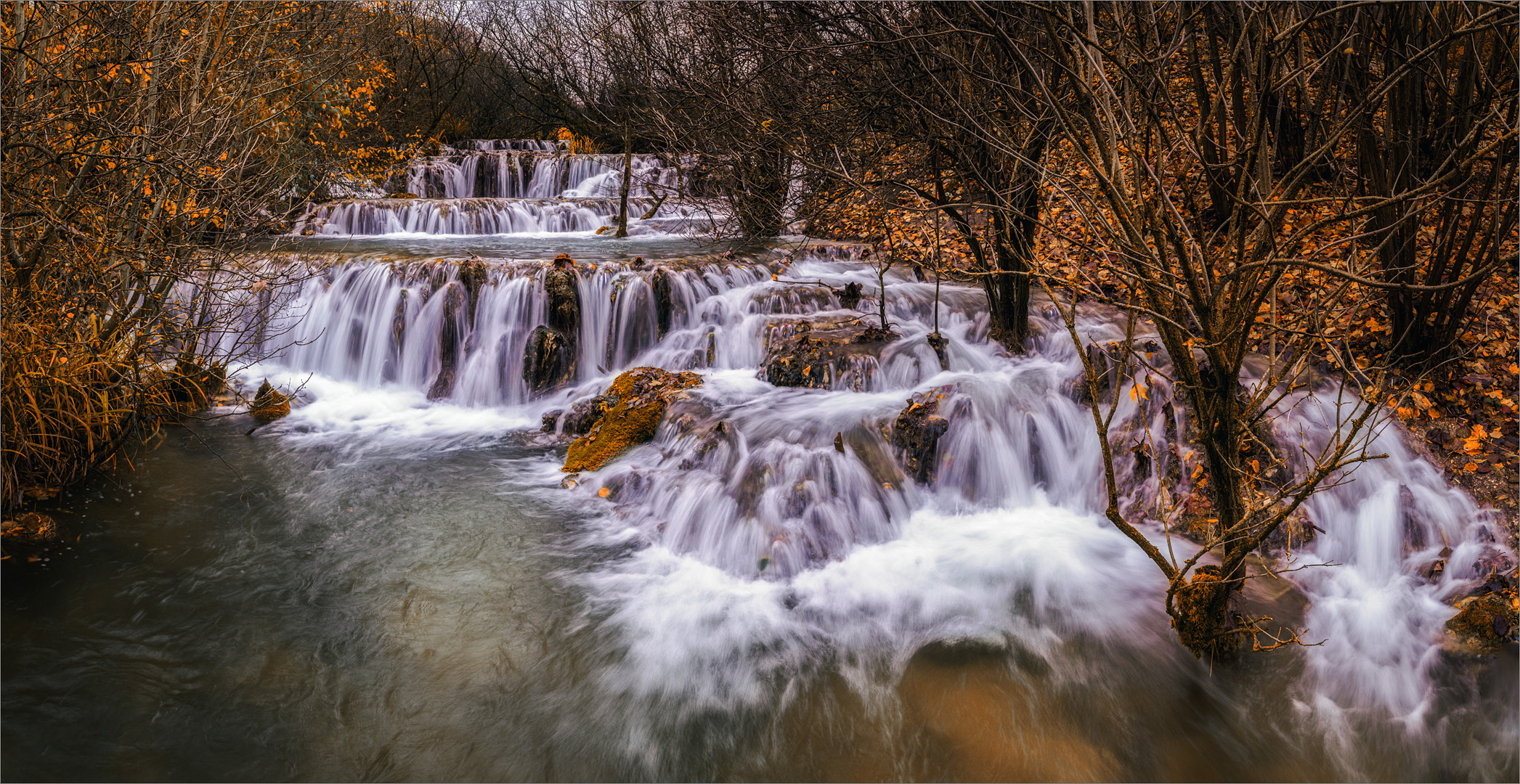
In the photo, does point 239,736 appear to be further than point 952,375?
No

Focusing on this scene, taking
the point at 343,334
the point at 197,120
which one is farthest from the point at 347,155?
the point at 197,120

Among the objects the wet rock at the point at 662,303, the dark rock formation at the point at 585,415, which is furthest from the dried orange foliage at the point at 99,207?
the wet rock at the point at 662,303

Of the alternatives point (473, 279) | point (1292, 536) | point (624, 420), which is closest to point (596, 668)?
point (624, 420)

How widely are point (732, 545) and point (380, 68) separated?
13.8m

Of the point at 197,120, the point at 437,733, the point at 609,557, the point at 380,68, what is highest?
the point at 380,68

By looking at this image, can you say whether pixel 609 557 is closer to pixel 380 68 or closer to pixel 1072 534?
pixel 1072 534

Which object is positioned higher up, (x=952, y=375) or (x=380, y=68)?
(x=380, y=68)

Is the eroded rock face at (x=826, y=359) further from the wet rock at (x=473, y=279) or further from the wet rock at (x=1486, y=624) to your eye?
the wet rock at (x=1486, y=624)

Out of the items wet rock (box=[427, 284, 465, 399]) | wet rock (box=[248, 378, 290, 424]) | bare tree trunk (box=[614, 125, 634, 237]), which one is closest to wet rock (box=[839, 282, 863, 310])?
wet rock (box=[427, 284, 465, 399])

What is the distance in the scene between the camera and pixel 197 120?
5320mm

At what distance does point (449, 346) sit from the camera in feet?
30.2

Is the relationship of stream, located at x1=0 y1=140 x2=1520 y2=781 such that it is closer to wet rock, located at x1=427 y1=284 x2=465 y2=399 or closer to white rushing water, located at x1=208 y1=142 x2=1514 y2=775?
white rushing water, located at x1=208 y1=142 x2=1514 y2=775

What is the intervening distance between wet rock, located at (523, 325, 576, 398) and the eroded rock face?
257cm

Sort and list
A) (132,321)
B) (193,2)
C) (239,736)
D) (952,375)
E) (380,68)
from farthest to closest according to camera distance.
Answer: (380,68) < (952,375) < (193,2) < (132,321) < (239,736)
